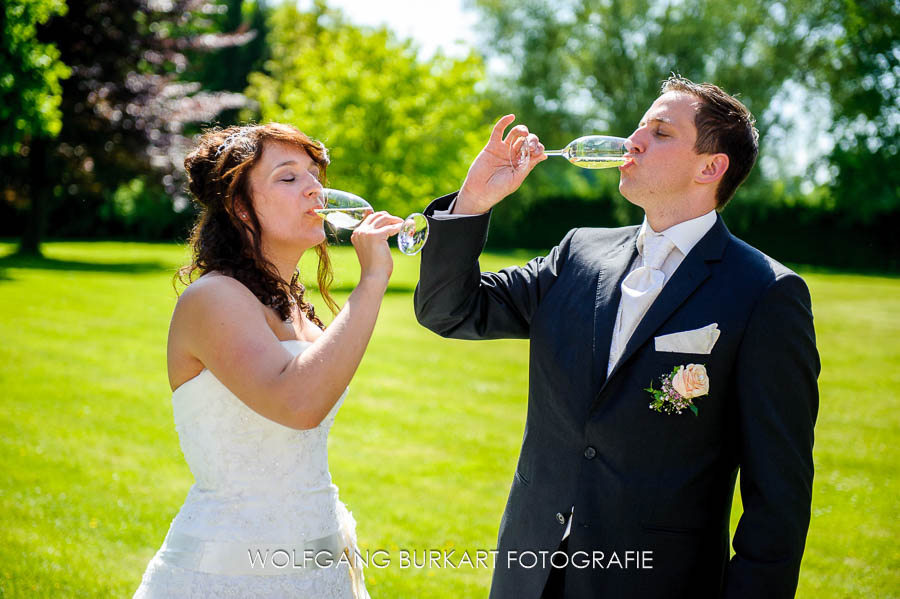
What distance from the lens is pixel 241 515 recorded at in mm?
2787

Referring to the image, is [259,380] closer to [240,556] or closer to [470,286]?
[240,556]

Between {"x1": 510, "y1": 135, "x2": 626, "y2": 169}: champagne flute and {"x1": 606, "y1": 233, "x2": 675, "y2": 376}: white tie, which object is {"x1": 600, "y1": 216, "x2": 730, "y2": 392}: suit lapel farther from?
{"x1": 510, "y1": 135, "x2": 626, "y2": 169}: champagne flute

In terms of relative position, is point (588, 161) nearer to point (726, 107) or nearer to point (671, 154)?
point (671, 154)

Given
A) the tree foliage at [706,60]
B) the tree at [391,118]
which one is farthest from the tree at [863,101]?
the tree at [391,118]

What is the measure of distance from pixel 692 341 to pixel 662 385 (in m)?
0.19

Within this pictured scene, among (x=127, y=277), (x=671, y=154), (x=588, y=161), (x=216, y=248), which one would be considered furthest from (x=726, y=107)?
(x=127, y=277)

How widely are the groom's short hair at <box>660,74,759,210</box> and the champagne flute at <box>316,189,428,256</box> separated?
1127 mm

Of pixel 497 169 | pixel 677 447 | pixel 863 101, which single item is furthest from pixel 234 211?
pixel 863 101

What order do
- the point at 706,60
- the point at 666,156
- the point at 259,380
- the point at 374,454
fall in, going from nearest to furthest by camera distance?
the point at 259,380
the point at 666,156
the point at 374,454
the point at 706,60

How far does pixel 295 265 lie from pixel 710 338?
1.63 metres

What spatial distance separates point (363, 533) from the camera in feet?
20.6

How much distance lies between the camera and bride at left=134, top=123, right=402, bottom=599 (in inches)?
103

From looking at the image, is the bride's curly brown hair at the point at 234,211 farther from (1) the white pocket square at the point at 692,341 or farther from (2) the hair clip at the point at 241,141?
(1) the white pocket square at the point at 692,341

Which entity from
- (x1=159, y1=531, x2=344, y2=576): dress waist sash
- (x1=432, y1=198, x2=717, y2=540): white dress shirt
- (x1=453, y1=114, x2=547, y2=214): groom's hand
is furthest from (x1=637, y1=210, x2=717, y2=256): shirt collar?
(x1=159, y1=531, x2=344, y2=576): dress waist sash
